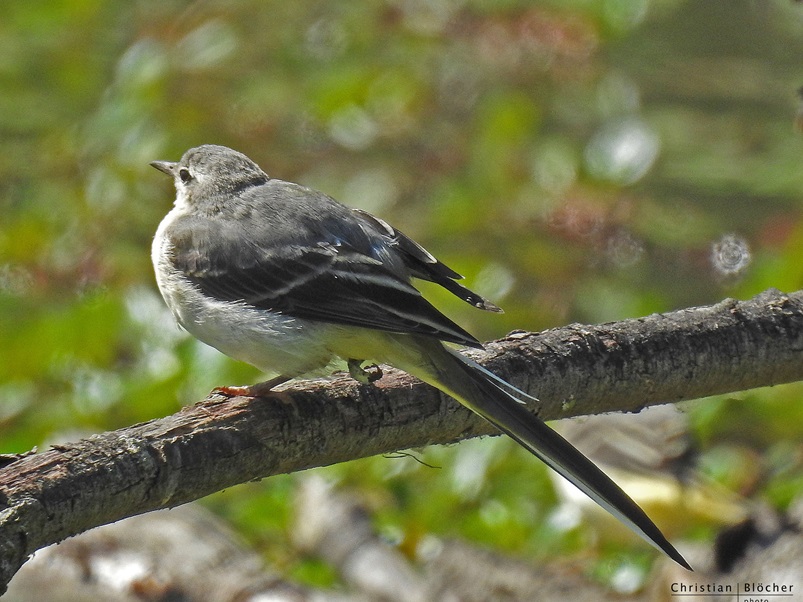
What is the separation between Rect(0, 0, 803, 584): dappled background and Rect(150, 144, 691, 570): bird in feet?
3.72

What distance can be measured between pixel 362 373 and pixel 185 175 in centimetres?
94

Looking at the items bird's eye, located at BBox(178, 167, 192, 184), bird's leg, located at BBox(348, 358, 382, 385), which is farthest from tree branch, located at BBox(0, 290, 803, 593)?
bird's eye, located at BBox(178, 167, 192, 184)

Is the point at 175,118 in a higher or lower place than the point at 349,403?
higher

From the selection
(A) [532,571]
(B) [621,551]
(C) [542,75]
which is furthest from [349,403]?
(C) [542,75]

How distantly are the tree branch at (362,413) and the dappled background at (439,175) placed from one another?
0.97 m

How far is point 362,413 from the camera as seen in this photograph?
253 cm

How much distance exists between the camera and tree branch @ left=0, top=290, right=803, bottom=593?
2.00 meters

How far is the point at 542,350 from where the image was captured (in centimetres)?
276

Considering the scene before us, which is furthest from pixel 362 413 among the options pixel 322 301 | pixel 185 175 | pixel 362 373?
pixel 185 175

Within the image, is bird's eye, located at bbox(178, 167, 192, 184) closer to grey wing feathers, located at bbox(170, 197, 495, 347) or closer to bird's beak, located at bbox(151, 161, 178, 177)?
bird's beak, located at bbox(151, 161, 178, 177)

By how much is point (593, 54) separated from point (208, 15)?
2.25 metres

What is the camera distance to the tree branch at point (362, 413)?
200 centimetres

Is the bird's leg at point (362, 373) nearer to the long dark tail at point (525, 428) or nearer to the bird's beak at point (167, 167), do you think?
the long dark tail at point (525, 428)

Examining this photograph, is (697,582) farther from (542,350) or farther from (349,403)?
(349,403)
